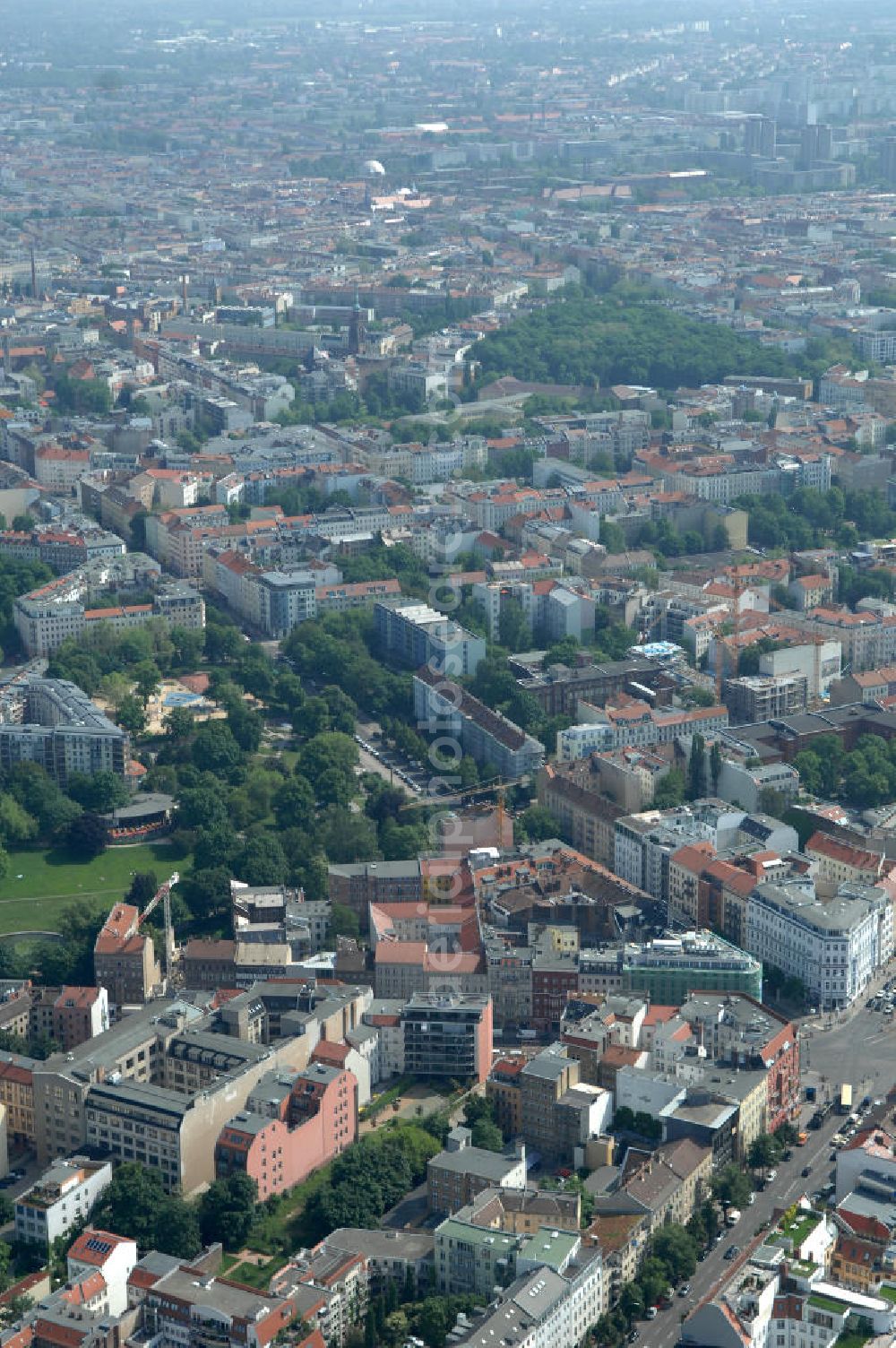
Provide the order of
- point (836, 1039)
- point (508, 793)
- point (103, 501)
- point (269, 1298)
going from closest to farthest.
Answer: point (269, 1298) < point (836, 1039) < point (508, 793) < point (103, 501)

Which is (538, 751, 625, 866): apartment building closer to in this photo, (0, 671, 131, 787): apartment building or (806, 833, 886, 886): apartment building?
(806, 833, 886, 886): apartment building

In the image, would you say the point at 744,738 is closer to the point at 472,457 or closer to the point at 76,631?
the point at 76,631

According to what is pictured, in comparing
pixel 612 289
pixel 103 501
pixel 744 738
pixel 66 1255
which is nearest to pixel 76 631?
pixel 103 501

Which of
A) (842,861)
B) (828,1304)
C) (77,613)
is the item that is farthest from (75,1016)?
(77,613)

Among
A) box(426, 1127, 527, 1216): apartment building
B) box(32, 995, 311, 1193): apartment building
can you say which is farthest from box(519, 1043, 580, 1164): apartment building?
box(32, 995, 311, 1193): apartment building

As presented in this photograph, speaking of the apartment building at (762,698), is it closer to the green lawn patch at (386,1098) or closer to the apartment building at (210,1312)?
the green lawn patch at (386,1098)

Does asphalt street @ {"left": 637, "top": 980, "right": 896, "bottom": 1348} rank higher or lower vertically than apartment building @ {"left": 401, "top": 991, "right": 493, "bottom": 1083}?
lower

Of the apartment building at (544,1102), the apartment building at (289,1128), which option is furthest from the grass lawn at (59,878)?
the apartment building at (544,1102)

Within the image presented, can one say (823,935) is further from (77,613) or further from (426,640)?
(77,613)
